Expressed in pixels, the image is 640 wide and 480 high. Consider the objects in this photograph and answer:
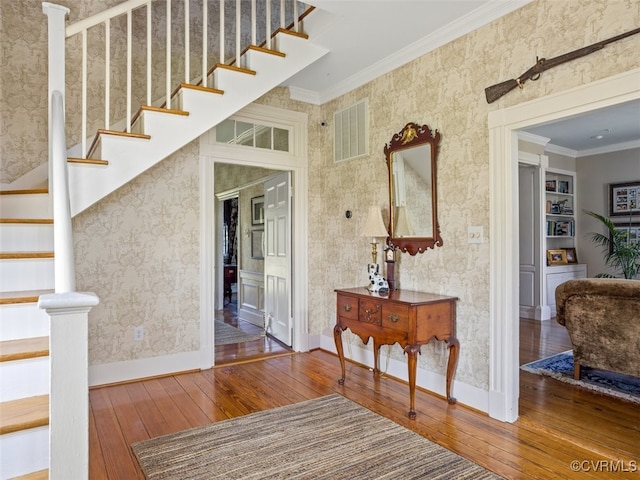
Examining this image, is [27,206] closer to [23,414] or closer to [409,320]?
[23,414]

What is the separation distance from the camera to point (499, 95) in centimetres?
267

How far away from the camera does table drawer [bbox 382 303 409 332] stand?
2746mm

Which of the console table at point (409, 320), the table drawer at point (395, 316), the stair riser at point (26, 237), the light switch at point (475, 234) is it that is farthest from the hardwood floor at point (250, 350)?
the light switch at point (475, 234)

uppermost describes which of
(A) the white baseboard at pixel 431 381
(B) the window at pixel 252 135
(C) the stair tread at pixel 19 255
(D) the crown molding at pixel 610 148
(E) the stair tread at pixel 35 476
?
(D) the crown molding at pixel 610 148

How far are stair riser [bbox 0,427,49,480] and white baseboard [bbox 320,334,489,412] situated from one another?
2299 millimetres

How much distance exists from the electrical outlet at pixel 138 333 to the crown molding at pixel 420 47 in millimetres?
2843

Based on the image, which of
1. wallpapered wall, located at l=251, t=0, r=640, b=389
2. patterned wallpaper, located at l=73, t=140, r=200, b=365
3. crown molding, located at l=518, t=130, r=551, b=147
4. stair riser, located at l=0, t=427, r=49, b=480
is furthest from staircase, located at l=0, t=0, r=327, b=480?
crown molding, located at l=518, t=130, r=551, b=147

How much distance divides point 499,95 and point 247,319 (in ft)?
15.2

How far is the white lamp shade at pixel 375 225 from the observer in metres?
3.44

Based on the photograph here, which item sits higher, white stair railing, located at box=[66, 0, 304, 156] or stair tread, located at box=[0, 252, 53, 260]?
white stair railing, located at box=[66, 0, 304, 156]

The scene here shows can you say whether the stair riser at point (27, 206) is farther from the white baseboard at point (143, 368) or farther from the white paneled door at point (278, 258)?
the white paneled door at point (278, 258)

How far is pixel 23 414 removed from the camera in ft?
4.93

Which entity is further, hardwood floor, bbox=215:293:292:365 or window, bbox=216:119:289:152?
hardwood floor, bbox=215:293:292:365

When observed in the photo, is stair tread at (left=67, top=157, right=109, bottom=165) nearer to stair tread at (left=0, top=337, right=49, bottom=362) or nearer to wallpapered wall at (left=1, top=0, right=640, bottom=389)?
wallpapered wall at (left=1, top=0, right=640, bottom=389)
